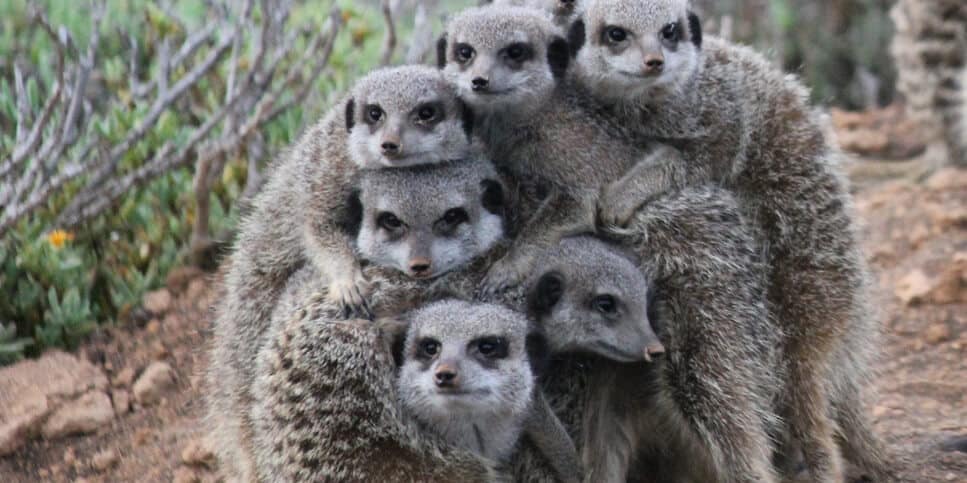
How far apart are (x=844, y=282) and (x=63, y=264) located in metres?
3.05

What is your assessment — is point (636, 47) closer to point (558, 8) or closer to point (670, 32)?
point (670, 32)

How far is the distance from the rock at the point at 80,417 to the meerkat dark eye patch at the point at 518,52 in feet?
7.18

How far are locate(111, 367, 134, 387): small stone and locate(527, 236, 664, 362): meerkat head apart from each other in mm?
2182

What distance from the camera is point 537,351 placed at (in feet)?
12.3

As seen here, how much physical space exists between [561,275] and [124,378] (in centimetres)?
227

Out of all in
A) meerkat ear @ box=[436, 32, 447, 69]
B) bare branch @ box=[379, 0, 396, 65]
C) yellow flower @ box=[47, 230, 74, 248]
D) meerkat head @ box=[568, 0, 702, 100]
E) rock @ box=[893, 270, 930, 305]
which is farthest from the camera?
bare branch @ box=[379, 0, 396, 65]

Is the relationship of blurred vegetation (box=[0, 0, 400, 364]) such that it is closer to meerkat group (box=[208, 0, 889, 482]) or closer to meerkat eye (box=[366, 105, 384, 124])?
meerkat group (box=[208, 0, 889, 482])

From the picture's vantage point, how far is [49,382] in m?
5.21

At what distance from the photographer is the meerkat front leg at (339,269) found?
12.2 ft

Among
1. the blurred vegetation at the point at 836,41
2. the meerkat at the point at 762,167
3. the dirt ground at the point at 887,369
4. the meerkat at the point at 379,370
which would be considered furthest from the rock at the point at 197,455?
the blurred vegetation at the point at 836,41

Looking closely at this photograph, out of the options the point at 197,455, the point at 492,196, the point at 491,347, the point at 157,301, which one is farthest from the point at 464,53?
the point at 157,301

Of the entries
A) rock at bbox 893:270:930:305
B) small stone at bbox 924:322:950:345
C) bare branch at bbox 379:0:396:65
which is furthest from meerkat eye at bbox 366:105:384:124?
rock at bbox 893:270:930:305

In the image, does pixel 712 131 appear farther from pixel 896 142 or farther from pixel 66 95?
pixel 896 142

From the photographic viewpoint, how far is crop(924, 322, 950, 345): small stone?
5.54m
